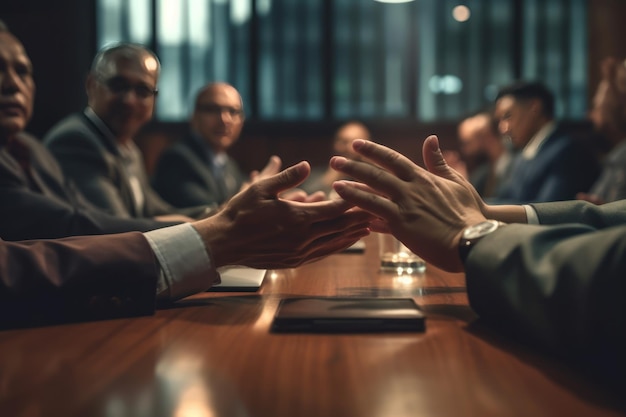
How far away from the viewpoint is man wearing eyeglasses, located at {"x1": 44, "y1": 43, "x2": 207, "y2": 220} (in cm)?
270

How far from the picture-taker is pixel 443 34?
6199 millimetres

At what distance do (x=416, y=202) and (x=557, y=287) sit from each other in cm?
35

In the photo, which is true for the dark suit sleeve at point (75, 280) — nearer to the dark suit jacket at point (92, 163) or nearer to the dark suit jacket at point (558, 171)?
the dark suit jacket at point (92, 163)

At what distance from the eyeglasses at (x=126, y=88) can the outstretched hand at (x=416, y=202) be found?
188 centimetres

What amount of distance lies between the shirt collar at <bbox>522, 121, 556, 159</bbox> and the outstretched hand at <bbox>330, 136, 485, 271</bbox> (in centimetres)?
331

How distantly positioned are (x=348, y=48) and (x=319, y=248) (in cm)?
517

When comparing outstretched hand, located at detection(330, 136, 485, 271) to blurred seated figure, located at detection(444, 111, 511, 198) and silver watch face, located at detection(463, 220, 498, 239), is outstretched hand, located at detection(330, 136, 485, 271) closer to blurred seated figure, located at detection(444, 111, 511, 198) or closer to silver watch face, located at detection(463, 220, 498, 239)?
silver watch face, located at detection(463, 220, 498, 239)

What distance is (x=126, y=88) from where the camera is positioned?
2.74 m

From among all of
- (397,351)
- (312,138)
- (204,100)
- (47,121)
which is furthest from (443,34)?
(397,351)

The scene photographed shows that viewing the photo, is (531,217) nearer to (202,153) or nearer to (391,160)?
(391,160)

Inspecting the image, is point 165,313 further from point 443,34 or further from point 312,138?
point 443,34

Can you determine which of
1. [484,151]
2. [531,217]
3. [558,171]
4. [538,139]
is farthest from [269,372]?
[484,151]

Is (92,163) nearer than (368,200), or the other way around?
(368,200)

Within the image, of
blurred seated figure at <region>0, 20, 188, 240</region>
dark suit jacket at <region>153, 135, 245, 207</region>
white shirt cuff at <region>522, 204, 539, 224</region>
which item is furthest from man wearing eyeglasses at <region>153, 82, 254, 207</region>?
white shirt cuff at <region>522, 204, 539, 224</region>
